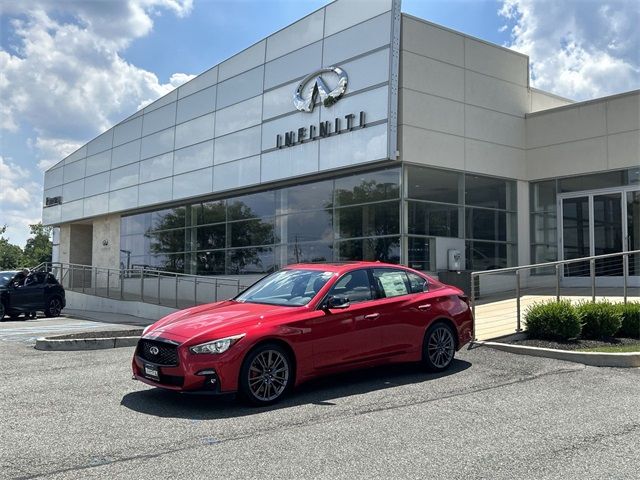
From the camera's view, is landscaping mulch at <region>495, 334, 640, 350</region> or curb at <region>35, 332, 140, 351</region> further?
curb at <region>35, 332, 140, 351</region>

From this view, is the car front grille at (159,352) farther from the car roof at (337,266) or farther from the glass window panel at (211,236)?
the glass window panel at (211,236)

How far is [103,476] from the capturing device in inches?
172

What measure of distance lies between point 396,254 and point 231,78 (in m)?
10.5

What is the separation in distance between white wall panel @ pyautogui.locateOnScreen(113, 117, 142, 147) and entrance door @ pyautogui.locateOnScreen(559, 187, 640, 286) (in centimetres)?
1920

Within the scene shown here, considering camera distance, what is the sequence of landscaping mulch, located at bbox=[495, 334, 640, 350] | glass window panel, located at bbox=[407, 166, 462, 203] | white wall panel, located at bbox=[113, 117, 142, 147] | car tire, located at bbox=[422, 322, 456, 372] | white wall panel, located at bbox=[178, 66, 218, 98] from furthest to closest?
white wall panel, located at bbox=[113, 117, 142, 147] → white wall panel, located at bbox=[178, 66, 218, 98] → glass window panel, located at bbox=[407, 166, 462, 203] → landscaping mulch, located at bbox=[495, 334, 640, 350] → car tire, located at bbox=[422, 322, 456, 372]

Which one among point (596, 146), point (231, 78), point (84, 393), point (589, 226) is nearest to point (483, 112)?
point (596, 146)

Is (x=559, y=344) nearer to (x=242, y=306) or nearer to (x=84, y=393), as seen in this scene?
(x=242, y=306)

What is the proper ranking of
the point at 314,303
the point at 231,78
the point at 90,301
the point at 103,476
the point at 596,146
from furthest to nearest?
the point at 90,301
the point at 231,78
the point at 596,146
the point at 314,303
the point at 103,476

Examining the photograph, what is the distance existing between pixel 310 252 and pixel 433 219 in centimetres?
429

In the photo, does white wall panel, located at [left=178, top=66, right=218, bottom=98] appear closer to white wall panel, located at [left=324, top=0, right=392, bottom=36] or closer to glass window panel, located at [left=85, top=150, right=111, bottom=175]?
white wall panel, located at [left=324, top=0, right=392, bottom=36]

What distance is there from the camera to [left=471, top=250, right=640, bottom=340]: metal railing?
1124 cm

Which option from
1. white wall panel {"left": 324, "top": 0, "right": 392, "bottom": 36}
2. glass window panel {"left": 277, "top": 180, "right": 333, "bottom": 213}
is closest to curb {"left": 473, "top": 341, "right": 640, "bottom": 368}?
glass window panel {"left": 277, "top": 180, "right": 333, "bottom": 213}

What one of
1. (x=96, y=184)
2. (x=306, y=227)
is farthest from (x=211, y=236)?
(x=96, y=184)

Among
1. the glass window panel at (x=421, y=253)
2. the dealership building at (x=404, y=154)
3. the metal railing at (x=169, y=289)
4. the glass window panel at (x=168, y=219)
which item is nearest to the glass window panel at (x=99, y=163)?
the glass window panel at (x=168, y=219)
